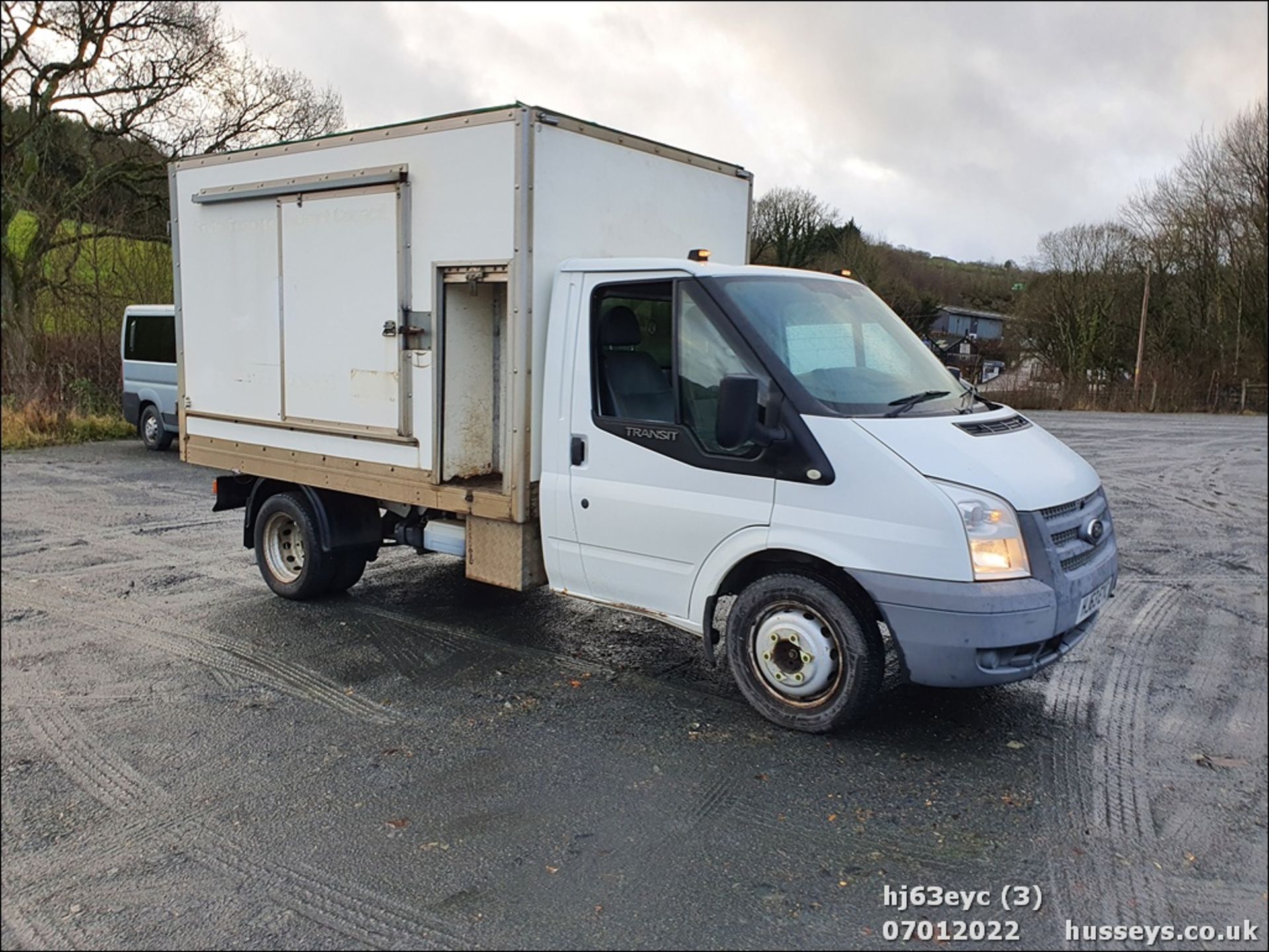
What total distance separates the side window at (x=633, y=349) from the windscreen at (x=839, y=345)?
38 centimetres

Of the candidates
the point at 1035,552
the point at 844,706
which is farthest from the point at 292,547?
the point at 1035,552

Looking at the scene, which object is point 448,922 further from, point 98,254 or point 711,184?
point 98,254

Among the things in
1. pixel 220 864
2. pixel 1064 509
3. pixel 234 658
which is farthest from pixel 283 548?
pixel 1064 509

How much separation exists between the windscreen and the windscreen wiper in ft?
0.06

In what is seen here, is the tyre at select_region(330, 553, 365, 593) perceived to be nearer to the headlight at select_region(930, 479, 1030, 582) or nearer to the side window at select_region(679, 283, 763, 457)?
the side window at select_region(679, 283, 763, 457)

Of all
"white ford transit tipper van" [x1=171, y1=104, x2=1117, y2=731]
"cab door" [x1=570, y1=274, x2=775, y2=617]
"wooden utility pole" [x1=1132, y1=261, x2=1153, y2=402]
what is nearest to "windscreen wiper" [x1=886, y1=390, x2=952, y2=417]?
"white ford transit tipper van" [x1=171, y1=104, x2=1117, y2=731]

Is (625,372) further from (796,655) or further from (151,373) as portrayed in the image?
(151,373)

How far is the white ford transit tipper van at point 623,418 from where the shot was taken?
441 centimetres

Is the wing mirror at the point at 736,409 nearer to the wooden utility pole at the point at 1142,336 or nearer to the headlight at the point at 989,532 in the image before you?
the headlight at the point at 989,532

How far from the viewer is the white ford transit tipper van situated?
174 inches

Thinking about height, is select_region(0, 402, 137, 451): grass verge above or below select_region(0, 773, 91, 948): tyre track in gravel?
above

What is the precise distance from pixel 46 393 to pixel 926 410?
17.7 m

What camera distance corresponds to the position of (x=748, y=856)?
3.71m

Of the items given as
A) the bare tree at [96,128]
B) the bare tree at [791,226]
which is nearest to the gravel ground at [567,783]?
the bare tree at [96,128]
